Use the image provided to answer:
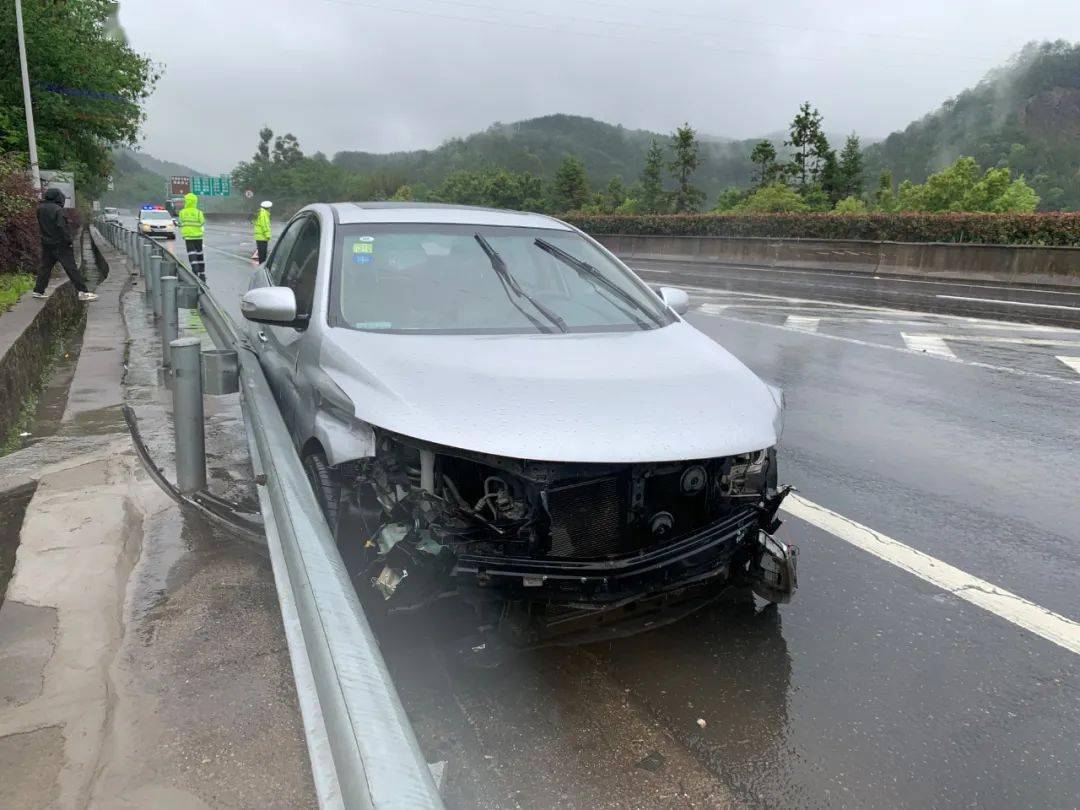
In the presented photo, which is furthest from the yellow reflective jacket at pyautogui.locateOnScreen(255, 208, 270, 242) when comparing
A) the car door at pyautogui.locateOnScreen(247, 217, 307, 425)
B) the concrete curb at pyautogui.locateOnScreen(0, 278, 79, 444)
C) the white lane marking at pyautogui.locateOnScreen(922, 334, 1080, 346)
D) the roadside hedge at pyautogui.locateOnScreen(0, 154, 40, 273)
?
the white lane marking at pyautogui.locateOnScreen(922, 334, 1080, 346)

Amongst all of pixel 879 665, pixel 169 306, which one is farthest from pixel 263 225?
pixel 879 665

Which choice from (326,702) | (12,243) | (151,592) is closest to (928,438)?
(151,592)

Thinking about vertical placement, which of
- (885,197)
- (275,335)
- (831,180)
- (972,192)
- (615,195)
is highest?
(615,195)

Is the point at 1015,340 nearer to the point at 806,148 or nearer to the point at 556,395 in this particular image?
the point at 556,395

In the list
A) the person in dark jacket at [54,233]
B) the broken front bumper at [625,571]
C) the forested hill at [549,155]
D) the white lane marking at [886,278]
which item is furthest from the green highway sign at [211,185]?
the broken front bumper at [625,571]

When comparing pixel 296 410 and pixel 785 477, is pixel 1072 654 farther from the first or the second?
pixel 296 410

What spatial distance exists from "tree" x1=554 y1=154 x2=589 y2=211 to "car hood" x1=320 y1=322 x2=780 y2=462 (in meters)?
91.1

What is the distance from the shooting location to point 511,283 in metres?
4.19

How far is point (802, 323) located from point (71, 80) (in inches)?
1074

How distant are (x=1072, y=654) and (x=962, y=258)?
20579 mm

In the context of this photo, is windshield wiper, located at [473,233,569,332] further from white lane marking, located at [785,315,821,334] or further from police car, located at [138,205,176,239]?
police car, located at [138,205,176,239]

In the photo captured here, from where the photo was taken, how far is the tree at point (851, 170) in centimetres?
7469

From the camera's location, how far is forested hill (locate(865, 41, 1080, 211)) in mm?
105438

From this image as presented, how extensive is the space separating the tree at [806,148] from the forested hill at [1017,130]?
44.8 m
